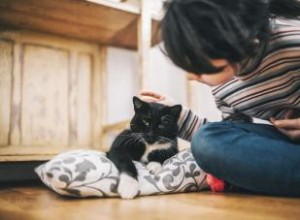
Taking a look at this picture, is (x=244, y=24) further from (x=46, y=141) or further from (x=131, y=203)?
(x=46, y=141)

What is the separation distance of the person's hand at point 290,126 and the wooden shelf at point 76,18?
25.0 inches

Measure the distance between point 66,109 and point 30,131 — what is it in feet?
0.75

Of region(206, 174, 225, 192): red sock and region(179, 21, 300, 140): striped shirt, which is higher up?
region(179, 21, 300, 140): striped shirt

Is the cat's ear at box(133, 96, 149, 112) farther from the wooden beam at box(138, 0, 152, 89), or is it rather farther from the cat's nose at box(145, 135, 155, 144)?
the wooden beam at box(138, 0, 152, 89)

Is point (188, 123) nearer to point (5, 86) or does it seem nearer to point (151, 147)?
point (151, 147)

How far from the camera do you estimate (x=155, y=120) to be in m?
1.22

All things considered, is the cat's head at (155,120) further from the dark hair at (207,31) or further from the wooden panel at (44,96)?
the wooden panel at (44,96)

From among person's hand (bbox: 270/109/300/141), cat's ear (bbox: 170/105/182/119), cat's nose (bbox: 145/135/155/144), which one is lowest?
cat's nose (bbox: 145/135/155/144)

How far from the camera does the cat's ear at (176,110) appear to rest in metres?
1.20

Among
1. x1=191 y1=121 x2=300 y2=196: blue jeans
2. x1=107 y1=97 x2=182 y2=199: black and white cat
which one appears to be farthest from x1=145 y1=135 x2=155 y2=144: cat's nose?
x1=191 y1=121 x2=300 y2=196: blue jeans

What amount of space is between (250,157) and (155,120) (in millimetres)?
394

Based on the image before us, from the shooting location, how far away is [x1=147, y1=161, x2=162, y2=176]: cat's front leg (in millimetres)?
1096

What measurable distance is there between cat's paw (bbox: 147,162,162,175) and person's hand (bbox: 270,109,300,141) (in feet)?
1.25

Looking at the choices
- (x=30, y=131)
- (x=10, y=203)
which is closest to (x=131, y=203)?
(x=10, y=203)
